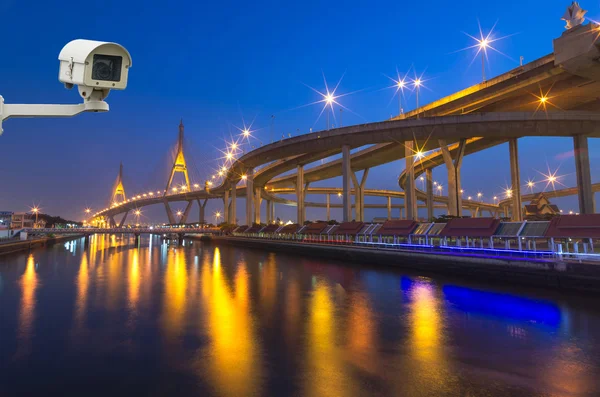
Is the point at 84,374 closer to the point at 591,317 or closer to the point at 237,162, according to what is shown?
the point at 591,317

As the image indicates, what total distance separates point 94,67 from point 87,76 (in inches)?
4.1

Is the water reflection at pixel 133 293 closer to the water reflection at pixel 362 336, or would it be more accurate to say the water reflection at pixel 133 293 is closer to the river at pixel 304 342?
the river at pixel 304 342

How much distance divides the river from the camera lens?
4940mm

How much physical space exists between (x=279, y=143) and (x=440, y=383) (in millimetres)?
41513

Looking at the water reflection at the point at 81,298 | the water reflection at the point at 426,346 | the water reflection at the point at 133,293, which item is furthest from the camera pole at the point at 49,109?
the water reflection at the point at 81,298

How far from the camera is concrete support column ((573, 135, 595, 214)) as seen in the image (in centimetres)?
3425

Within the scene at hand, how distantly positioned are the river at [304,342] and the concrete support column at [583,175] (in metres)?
27.7

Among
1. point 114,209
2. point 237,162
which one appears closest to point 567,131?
point 237,162

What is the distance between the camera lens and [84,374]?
6438 mm

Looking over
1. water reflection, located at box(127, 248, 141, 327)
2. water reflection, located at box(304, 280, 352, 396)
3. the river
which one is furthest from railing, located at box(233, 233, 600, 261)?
water reflection, located at box(127, 248, 141, 327)

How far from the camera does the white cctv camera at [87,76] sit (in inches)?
99.2

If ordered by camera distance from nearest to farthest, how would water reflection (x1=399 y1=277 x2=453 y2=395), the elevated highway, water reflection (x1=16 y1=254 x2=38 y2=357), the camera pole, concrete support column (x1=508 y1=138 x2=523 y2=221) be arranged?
1. the camera pole
2. water reflection (x1=399 y1=277 x2=453 y2=395)
3. water reflection (x1=16 y1=254 x2=38 y2=357)
4. the elevated highway
5. concrete support column (x1=508 y1=138 x2=523 y2=221)

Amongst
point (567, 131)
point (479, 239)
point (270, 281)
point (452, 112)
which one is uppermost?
point (452, 112)

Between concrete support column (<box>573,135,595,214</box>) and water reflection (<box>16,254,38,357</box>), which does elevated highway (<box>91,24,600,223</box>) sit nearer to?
concrete support column (<box>573,135,595,214</box>)
